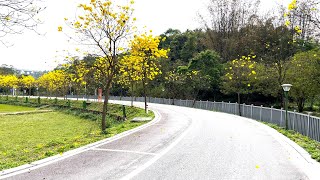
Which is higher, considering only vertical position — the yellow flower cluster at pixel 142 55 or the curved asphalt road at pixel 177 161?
the yellow flower cluster at pixel 142 55

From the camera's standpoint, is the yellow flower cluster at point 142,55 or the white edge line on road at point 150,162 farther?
the yellow flower cluster at point 142,55

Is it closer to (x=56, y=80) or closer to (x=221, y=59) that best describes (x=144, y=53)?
(x=221, y=59)

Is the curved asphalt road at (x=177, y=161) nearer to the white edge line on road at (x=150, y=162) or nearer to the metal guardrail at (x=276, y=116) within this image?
the white edge line on road at (x=150, y=162)

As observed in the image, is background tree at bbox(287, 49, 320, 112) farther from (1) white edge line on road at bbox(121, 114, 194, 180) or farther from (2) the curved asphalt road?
(1) white edge line on road at bbox(121, 114, 194, 180)

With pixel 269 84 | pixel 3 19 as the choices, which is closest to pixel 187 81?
pixel 269 84

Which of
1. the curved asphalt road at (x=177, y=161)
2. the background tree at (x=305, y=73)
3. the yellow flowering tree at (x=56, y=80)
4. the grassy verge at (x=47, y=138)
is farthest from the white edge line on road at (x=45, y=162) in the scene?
the yellow flowering tree at (x=56, y=80)

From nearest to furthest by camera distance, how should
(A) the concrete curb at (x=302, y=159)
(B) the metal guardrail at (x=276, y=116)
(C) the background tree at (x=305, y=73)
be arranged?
(A) the concrete curb at (x=302, y=159) < (B) the metal guardrail at (x=276, y=116) < (C) the background tree at (x=305, y=73)

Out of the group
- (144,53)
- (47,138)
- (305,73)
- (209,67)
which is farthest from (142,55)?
(209,67)

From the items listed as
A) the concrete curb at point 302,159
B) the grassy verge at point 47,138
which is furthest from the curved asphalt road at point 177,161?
the grassy verge at point 47,138

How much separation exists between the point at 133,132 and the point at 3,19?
323 inches

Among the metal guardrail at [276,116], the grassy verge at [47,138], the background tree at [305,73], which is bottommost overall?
the grassy verge at [47,138]

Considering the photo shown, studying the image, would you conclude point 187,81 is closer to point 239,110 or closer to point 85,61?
point 239,110

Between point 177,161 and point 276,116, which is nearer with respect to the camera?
point 177,161

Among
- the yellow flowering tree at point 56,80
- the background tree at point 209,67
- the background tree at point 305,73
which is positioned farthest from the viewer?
the yellow flowering tree at point 56,80
